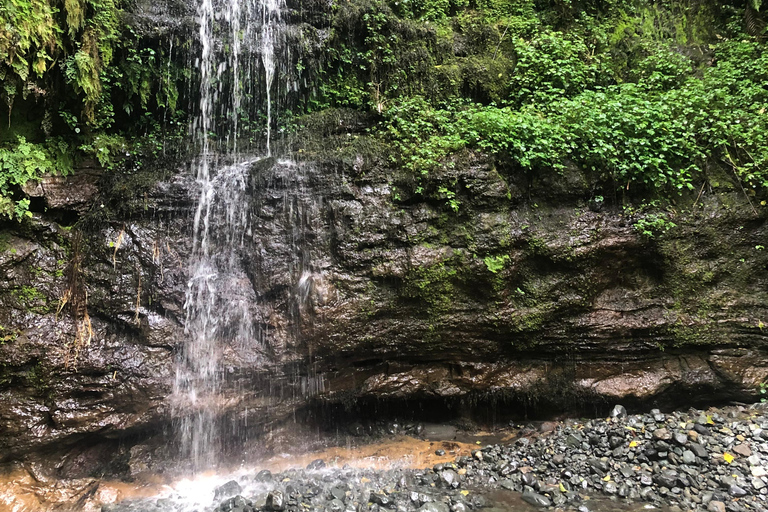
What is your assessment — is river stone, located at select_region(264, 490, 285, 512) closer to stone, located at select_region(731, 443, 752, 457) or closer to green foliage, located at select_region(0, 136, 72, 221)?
green foliage, located at select_region(0, 136, 72, 221)

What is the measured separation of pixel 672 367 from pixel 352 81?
7.23m

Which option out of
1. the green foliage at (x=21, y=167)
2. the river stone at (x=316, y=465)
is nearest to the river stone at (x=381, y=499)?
the river stone at (x=316, y=465)

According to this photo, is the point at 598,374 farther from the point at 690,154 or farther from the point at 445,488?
the point at 690,154

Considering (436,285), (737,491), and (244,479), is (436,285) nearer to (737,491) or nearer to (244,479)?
(244,479)

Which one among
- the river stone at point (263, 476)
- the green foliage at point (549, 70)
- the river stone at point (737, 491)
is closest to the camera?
the river stone at point (737, 491)

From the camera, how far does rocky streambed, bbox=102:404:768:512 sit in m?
4.72

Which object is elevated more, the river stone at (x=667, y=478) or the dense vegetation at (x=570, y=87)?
the dense vegetation at (x=570, y=87)

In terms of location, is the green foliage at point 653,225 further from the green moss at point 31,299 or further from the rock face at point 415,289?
the green moss at point 31,299

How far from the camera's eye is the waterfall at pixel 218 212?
5.67 meters

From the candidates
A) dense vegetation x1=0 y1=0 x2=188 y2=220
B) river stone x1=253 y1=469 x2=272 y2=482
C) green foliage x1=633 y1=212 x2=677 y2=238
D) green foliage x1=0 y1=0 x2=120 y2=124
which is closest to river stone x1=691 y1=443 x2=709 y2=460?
green foliage x1=633 y1=212 x2=677 y2=238

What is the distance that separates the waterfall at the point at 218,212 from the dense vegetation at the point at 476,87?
1.80 feet

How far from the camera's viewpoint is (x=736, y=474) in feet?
15.7

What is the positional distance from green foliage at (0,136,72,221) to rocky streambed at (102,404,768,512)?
4.02 metres

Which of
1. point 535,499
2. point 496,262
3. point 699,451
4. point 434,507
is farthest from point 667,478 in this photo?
point 496,262
